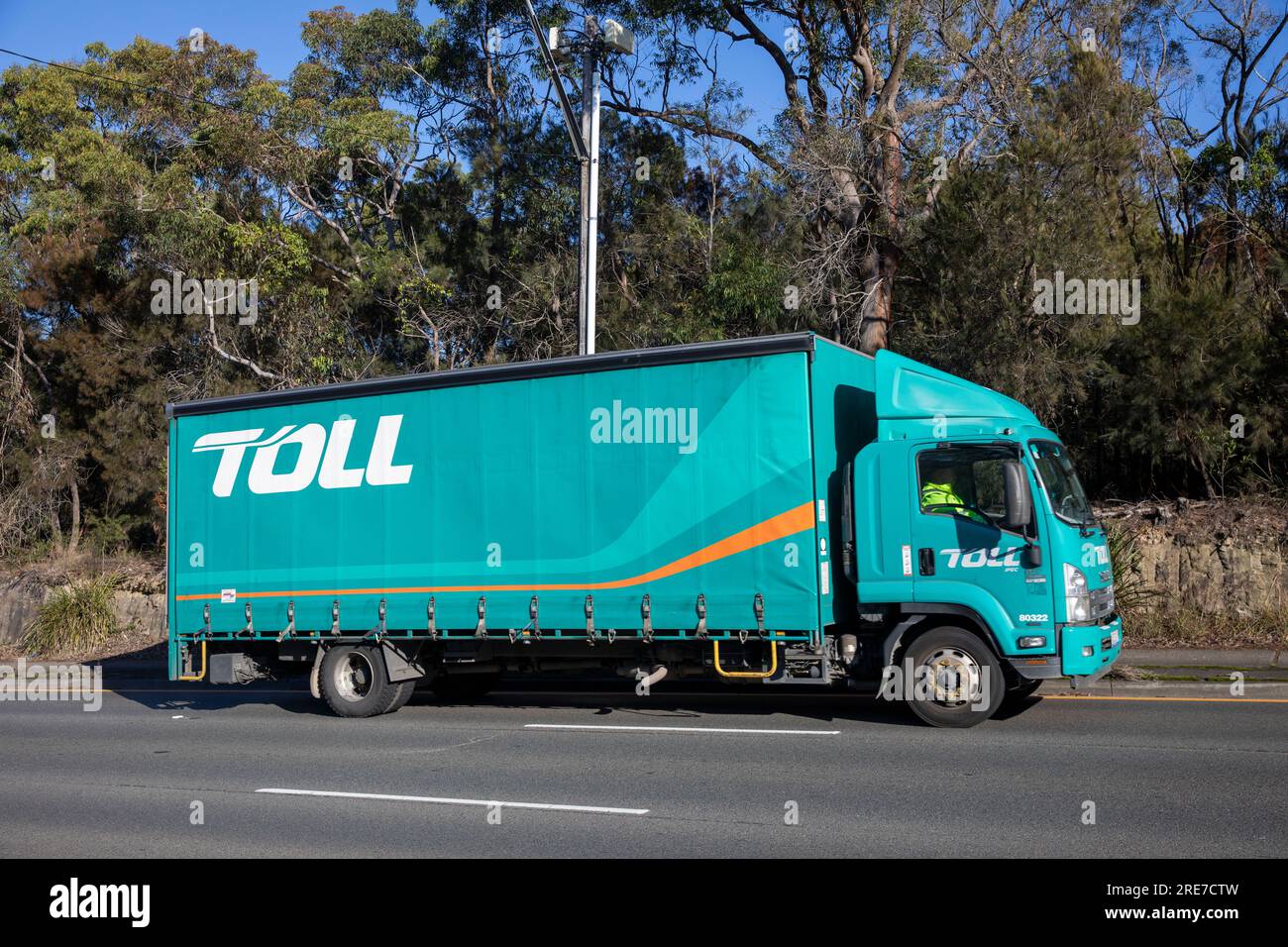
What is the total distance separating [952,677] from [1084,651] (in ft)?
3.74

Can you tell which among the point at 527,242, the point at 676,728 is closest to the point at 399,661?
the point at 676,728

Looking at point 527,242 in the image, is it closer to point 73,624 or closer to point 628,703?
point 73,624

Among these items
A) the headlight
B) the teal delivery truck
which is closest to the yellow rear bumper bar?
the teal delivery truck

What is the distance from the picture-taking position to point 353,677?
1284 cm

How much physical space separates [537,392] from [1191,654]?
8827mm

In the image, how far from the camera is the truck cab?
9.93 meters

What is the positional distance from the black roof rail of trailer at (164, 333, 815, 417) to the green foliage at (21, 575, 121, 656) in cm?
983

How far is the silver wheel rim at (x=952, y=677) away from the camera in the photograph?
10.3 metres

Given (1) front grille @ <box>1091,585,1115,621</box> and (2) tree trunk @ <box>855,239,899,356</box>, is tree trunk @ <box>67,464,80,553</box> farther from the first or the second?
(1) front grille @ <box>1091,585,1115,621</box>

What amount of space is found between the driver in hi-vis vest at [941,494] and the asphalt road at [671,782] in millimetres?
1992

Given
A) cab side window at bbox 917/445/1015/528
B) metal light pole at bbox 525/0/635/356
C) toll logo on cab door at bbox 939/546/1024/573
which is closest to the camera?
toll logo on cab door at bbox 939/546/1024/573

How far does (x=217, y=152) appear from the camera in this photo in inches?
955
